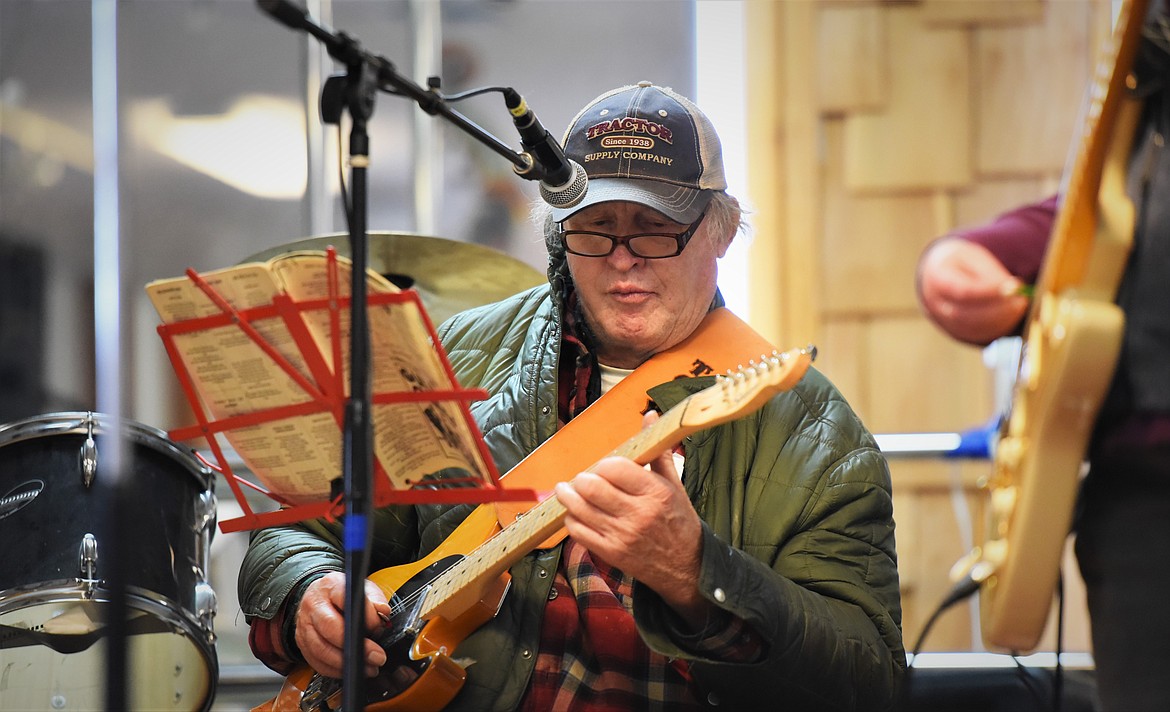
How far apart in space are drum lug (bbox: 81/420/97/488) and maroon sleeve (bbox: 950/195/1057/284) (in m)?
1.58

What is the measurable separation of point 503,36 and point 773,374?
2.86m

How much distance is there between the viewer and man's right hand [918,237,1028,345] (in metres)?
1.38

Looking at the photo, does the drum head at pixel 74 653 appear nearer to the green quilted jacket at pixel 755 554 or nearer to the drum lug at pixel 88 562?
the drum lug at pixel 88 562

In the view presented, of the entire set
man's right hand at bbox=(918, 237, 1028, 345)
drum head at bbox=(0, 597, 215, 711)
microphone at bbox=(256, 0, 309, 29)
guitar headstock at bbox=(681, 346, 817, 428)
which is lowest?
drum head at bbox=(0, 597, 215, 711)

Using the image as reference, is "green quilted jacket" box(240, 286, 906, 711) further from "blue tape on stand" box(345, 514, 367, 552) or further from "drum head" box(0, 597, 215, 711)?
"blue tape on stand" box(345, 514, 367, 552)

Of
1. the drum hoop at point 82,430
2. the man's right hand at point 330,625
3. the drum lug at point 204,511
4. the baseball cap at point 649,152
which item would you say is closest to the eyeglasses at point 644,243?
the baseball cap at point 649,152

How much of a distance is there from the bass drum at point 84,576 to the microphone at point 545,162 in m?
0.92

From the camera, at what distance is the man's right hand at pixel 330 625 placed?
1.86m

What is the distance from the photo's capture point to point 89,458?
89.8 inches

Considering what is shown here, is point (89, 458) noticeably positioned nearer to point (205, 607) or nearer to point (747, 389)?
point (205, 607)

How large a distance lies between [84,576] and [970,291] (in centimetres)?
158

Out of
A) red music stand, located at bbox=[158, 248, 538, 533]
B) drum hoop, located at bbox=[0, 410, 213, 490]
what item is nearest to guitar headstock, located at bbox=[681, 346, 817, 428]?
red music stand, located at bbox=[158, 248, 538, 533]

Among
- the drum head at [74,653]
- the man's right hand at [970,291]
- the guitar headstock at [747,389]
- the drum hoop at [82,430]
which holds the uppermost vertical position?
the man's right hand at [970,291]

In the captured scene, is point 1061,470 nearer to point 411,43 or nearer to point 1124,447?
point 1124,447
